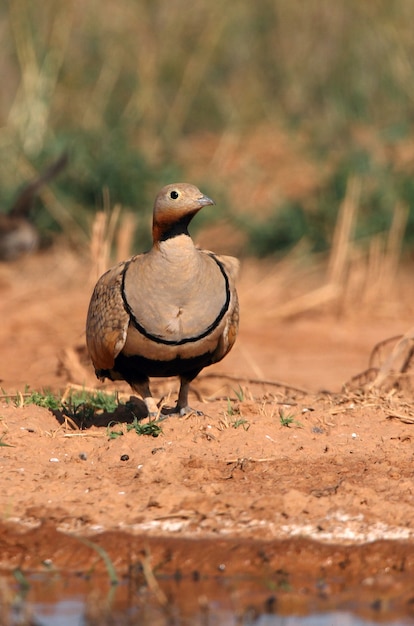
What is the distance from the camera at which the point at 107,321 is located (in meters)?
5.59

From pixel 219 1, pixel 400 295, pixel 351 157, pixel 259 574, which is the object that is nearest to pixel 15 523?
pixel 259 574

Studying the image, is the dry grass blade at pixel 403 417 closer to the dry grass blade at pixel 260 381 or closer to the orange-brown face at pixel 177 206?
the dry grass blade at pixel 260 381

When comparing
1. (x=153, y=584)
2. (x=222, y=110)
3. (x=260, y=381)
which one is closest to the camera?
(x=153, y=584)

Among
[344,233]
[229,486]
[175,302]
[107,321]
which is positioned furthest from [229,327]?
[344,233]

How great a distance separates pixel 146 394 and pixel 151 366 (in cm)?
38

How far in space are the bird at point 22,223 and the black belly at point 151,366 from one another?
6.00m

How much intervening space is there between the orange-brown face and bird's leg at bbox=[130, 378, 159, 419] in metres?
0.80

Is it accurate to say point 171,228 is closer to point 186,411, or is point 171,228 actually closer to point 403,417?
point 186,411

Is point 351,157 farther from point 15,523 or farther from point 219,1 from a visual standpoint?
point 15,523

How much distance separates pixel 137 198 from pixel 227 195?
1.21 m

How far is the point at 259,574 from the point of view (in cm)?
449

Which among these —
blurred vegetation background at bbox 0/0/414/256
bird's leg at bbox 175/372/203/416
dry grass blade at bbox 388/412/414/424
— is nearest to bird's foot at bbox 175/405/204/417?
bird's leg at bbox 175/372/203/416

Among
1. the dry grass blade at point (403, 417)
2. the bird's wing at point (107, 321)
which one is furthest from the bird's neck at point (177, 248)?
the dry grass blade at point (403, 417)

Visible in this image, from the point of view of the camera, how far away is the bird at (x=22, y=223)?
11.5 metres
